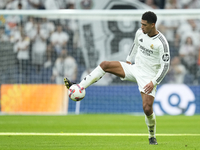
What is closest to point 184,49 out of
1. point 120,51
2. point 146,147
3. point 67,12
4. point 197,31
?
point 197,31

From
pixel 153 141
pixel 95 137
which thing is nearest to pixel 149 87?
pixel 153 141

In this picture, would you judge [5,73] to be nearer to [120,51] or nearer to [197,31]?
[120,51]

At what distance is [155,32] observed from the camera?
7.08 metres

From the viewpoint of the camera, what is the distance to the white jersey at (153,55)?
6.90 m

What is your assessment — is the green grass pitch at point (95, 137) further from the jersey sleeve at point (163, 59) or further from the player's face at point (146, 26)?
the player's face at point (146, 26)

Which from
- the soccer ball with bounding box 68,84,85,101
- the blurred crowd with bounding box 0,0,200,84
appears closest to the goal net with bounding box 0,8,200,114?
the blurred crowd with bounding box 0,0,200,84

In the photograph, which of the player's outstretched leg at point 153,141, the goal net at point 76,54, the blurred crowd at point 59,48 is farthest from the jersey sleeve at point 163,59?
the blurred crowd at point 59,48

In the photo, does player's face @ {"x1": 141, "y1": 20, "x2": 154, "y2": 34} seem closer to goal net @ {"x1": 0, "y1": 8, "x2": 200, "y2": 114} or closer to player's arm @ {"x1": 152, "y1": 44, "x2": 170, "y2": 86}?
player's arm @ {"x1": 152, "y1": 44, "x2": 170, "y2": 86}

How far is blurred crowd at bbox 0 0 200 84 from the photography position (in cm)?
1609

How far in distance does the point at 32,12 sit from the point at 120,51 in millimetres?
3892

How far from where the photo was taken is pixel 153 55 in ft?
23.3

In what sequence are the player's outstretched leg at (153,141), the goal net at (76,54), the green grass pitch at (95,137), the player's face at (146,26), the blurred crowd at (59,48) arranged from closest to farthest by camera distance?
1. the green grass pitch at (95,137)
2. the player's face at (146,26)
3. the player's outstretched leg at (153,141)
4. the goal net at (76,54)
5. the blurred crowd at (59,48)

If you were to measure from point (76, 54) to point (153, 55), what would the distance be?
9769 millimetres

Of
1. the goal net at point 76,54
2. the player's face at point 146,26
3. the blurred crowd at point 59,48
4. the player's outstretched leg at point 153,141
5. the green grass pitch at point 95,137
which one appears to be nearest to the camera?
the green grass pitch at point 95,137
